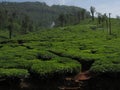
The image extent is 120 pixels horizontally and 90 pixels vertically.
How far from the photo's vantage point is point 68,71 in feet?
122

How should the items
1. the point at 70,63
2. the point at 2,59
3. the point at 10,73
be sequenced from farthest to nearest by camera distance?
the point at 2,59, the point at 70,63, the point at 10,73

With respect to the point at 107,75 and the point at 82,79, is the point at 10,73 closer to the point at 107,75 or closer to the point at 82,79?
the point at 82,79

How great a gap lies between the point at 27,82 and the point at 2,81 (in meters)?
3.05

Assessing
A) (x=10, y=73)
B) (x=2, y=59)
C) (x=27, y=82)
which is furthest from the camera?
(x=2, y=59)

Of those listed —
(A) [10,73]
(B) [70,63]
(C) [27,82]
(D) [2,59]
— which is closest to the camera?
(A) [10,73]

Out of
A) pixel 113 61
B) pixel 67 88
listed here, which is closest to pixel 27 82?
pixel 67 88

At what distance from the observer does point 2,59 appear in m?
43.5

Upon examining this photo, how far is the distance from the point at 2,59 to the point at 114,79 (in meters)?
15.8

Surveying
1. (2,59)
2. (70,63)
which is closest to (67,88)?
(70,63)

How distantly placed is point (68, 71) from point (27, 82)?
4804 mm

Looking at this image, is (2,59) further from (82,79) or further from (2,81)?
(82,79)

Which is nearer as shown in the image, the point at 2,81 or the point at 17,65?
the point at 2,81

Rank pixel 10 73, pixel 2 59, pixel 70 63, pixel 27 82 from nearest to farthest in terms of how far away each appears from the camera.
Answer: pixel 10 73 → pixel 27 82 → pixel 70 63 → pixel 2 59

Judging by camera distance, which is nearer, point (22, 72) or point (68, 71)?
point (22, 72)
